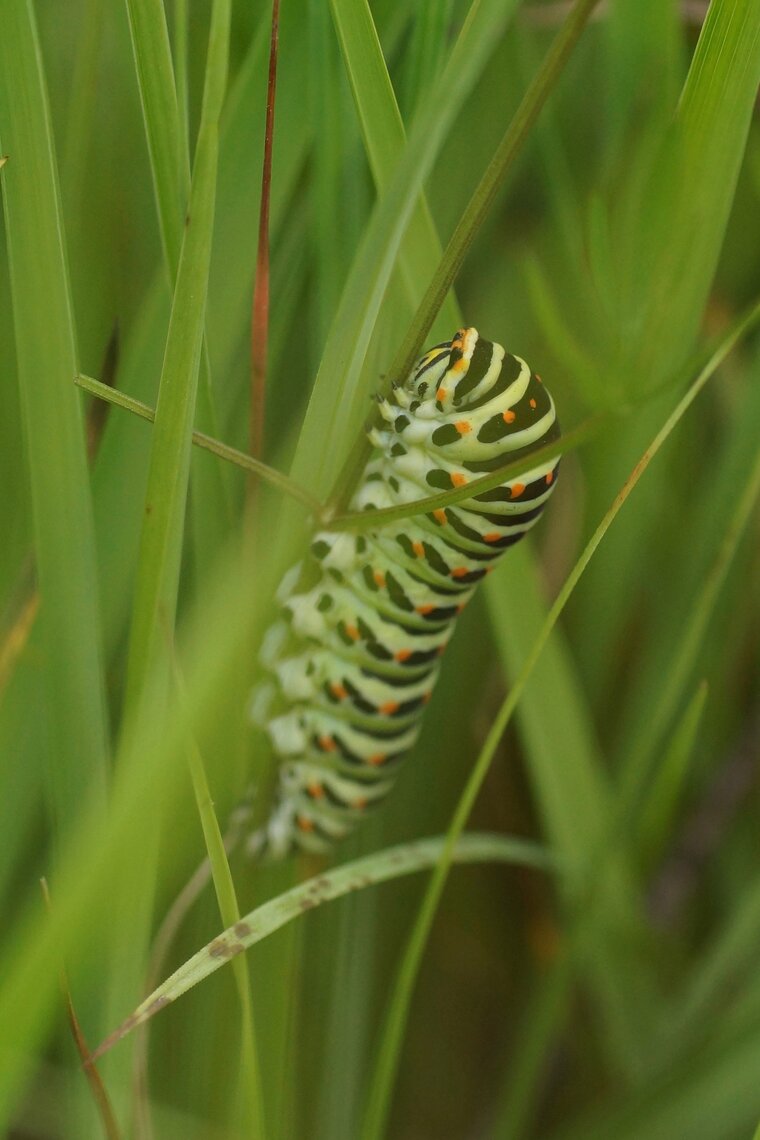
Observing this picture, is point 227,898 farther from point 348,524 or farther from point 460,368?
point 460,368

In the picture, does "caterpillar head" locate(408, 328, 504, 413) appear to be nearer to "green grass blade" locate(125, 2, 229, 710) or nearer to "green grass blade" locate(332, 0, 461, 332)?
"green grass blade" locate(332, 0, 461, 332)

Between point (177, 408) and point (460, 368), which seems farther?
point (460, 368)

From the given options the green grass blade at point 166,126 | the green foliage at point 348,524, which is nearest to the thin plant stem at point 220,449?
the green foliage at point 348,524

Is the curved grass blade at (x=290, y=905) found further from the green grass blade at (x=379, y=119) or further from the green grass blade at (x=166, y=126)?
the green grass blade at (x=379, y=119)

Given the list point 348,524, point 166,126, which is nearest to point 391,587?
point 348,524

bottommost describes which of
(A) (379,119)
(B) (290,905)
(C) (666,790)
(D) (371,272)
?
(B) (290,905)

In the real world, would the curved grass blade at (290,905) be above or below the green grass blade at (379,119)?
below

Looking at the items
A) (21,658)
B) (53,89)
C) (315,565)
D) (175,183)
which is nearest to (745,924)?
(315,565)

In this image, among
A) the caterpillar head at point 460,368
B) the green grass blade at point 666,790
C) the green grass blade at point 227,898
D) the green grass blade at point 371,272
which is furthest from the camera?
the green grass blade at point 666,790

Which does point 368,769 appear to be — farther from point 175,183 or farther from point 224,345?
point 175,183
